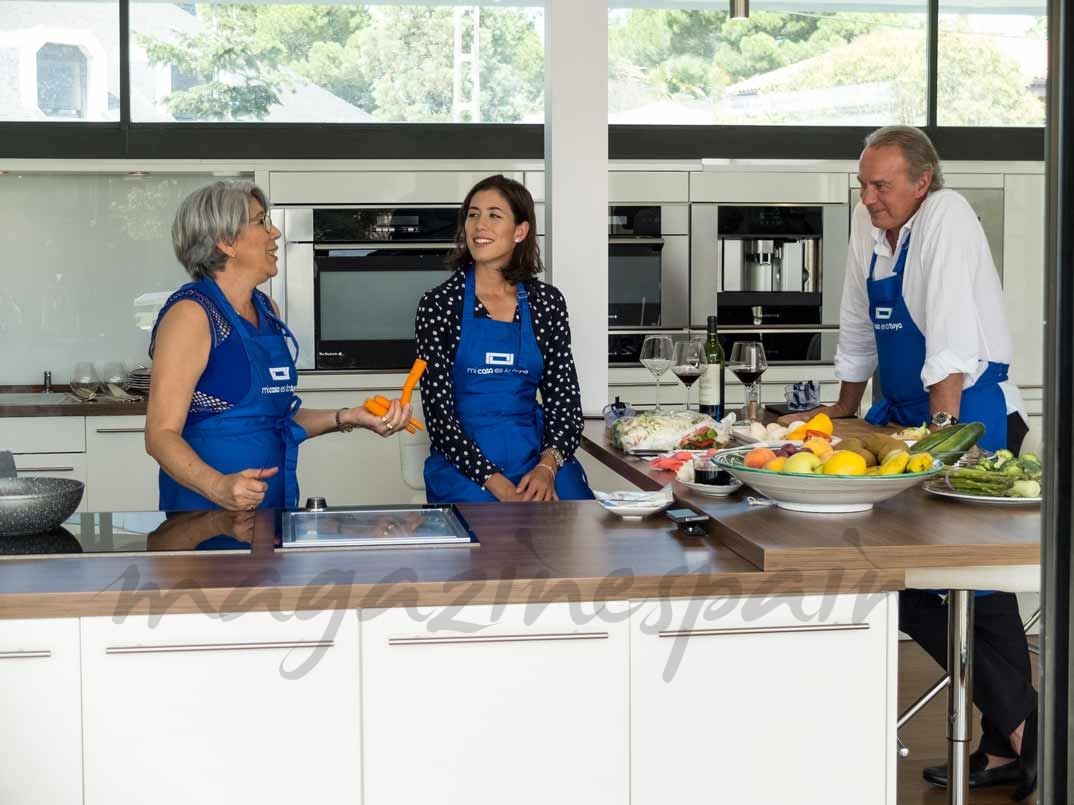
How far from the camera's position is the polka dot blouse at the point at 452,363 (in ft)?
11.0

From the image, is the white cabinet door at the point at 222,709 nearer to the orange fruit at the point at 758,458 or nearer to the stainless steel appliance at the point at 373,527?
the stainless steel appliance at the point at 373,527

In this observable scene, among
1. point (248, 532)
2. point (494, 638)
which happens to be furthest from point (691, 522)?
point (248, 532)

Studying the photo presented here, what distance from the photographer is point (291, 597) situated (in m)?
1.94

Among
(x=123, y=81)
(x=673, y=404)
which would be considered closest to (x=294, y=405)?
(x=673, y=404)

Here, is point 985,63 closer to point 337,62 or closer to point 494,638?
point 337,62

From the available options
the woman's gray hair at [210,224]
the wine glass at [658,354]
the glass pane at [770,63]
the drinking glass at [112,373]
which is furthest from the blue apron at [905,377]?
the drinking glass at [112,373]

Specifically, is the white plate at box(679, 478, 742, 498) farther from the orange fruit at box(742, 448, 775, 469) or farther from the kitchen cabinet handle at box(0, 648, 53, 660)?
the kitchen cabinet handle at box(0, 648, 53, 660)

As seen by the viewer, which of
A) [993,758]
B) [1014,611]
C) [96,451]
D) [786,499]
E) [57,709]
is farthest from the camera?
[96,451]

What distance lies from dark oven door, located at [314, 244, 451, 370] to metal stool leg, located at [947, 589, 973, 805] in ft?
10.9

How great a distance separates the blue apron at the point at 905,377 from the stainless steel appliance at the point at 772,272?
200 cm

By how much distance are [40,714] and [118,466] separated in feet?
11.0

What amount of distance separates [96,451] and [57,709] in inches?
132

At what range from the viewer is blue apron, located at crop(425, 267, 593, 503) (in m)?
3.43

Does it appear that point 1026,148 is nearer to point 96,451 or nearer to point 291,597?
point 96,451
